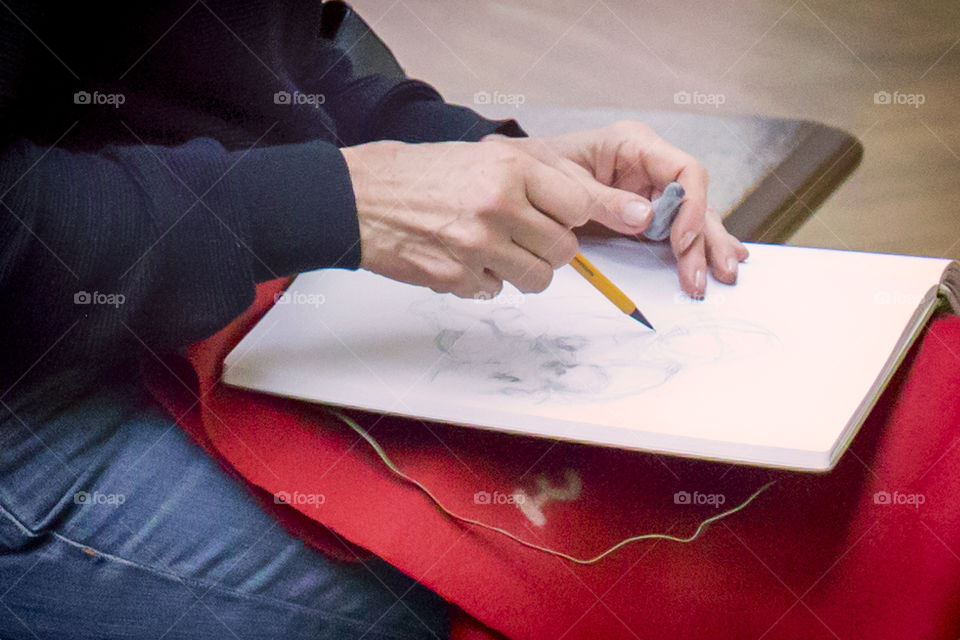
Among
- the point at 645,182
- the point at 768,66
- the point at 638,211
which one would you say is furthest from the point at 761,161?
the point at 768,66

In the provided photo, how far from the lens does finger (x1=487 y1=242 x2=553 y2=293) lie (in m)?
0.53

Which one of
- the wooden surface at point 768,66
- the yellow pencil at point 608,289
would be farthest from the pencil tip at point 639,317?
the wooden surface at point 768,66

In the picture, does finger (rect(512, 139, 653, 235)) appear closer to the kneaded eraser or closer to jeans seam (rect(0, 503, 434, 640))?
the kneaded eraser

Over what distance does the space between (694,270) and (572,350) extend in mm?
130

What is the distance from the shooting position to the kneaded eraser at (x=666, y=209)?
2.02ft

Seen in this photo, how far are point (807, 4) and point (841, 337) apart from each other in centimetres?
207

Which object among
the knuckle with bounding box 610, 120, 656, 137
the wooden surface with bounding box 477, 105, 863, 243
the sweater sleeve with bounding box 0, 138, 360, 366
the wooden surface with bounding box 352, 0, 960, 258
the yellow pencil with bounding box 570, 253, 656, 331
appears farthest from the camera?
the wooden surface with bounding box 352, 0, 960, 258

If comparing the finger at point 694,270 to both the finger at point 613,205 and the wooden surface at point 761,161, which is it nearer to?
the finger at point 613,205

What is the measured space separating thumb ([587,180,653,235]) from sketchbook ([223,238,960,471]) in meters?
0.06

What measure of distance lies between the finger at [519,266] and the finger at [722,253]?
15cm

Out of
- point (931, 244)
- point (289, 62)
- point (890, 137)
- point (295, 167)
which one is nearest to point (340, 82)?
point (289, 62)

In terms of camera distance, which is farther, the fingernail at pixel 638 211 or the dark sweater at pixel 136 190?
the fingernail at pixel 638 211

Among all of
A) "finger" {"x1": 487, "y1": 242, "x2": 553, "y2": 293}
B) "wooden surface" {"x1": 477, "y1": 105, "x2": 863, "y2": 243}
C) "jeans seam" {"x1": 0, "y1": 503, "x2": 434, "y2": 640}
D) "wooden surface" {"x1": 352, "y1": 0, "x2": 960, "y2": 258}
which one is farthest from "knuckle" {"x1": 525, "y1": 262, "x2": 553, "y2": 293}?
"wooden surface" {"x1": 352, "y1": 0, "x2": 960, "y2": 258}

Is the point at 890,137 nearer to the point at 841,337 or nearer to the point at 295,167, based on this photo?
the point at 841,337
